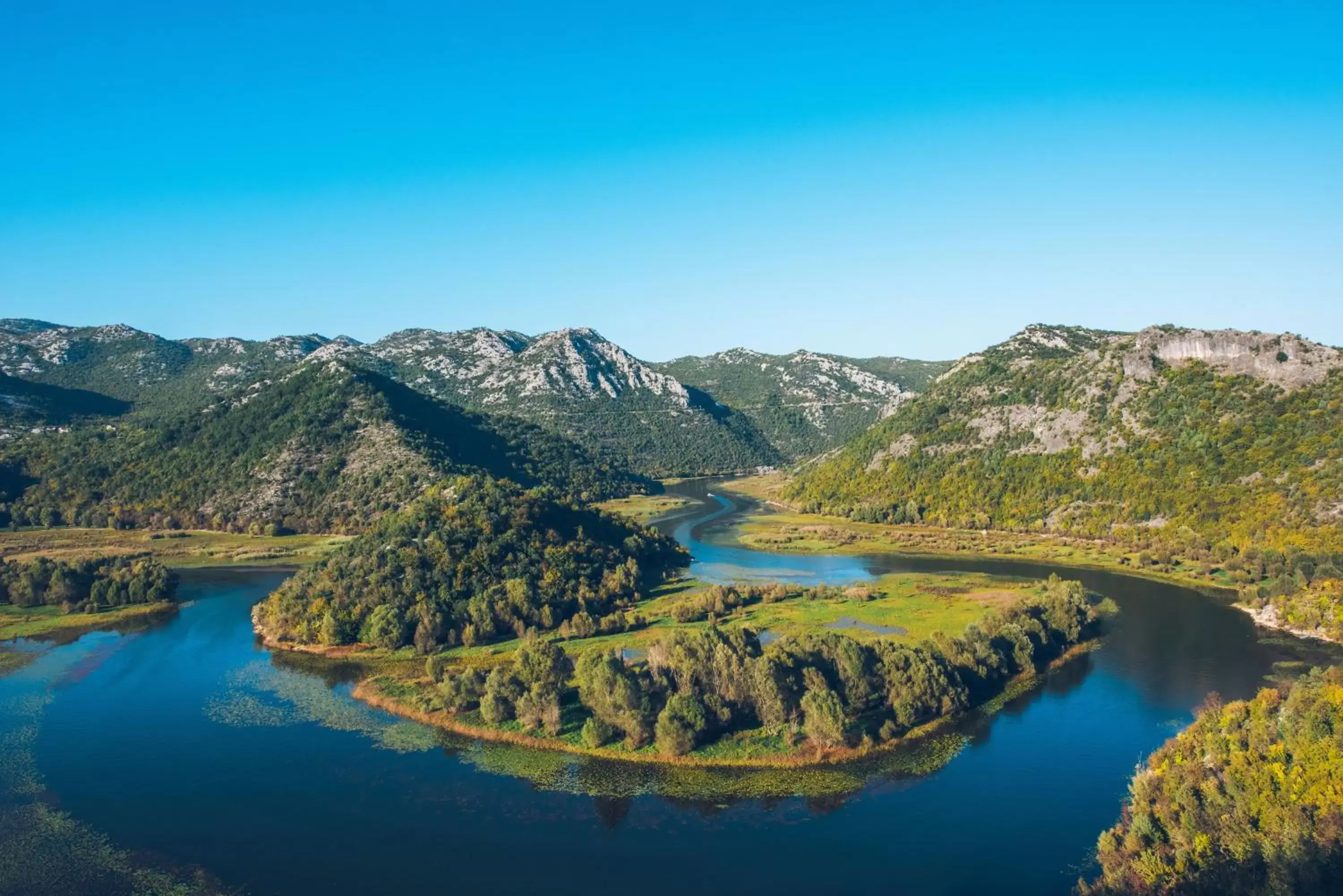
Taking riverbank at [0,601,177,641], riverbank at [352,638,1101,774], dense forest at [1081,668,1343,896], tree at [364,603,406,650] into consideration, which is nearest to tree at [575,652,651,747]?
riverbank at [352,638,1101,774]

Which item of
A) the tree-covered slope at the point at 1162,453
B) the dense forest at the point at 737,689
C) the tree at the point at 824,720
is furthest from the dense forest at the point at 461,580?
the tree-covered slope at the point at 1162,453

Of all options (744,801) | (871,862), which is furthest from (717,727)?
(871,862)

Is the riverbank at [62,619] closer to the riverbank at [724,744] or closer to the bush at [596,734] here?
the riverbank at [724,744]

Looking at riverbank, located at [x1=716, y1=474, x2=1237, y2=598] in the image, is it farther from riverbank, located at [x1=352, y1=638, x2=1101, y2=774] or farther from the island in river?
riverbank, located at [x1=352, y1=638, x2=1101, y2=774]

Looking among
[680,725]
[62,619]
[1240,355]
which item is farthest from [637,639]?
[1240,355]

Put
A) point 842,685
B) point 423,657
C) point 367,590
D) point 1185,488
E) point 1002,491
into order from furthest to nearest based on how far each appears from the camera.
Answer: point 1002,491 < point 1185,488 < point 367,590 < point 423,657 < point 842,685

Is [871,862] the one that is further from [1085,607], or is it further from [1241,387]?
[1241,387]
